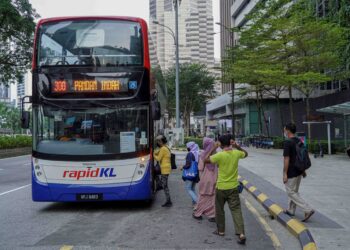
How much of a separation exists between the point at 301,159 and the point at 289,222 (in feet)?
3.67

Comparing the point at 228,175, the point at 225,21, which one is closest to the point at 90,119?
the point at 228,175

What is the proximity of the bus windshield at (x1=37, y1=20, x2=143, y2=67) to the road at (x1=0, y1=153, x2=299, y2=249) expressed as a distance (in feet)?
10.3

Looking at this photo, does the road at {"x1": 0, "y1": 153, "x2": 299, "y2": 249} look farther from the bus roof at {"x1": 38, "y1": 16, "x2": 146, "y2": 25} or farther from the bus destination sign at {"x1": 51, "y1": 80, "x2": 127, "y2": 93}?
the bus roof at {"x1": 38, "y1": 16, "x2": 146, "y2": 25}

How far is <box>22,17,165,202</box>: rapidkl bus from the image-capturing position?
9250mm

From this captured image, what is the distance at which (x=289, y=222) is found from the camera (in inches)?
306

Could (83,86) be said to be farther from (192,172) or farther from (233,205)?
(233,205)

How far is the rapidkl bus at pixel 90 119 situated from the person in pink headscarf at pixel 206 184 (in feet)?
5.11

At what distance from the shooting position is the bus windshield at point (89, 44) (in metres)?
9.45

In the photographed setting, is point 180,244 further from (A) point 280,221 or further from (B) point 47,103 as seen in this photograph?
(B) point 47,103

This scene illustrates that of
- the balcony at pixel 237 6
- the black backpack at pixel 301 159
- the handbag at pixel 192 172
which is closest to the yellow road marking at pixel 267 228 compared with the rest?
the black backpack at pixel 301 159

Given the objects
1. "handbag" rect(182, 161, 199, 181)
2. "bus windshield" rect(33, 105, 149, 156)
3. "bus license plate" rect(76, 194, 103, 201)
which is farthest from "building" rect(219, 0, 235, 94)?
"bus license plate" rect(76, 194, 103, 201)

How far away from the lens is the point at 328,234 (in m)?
7.11

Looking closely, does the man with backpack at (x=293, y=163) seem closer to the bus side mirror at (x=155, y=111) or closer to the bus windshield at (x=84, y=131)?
the bus side mirror at (x=155, y=111)

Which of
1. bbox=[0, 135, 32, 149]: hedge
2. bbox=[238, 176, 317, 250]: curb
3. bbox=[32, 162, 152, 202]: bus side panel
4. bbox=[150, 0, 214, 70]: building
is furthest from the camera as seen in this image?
bbox=[150, 0, 214, 70]: building
